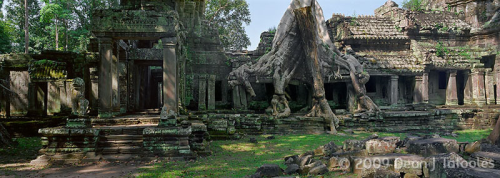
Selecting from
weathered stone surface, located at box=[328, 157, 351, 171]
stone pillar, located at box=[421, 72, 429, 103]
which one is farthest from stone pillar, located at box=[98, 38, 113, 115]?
stone pillar, located at box=[421, 72, 429, 103]

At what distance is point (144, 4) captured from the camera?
1158 centimetres

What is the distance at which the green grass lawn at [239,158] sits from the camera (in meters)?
6.34

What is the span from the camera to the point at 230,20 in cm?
2930

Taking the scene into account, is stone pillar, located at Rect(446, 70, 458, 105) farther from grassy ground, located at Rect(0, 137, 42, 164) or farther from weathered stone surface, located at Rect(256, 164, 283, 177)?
grassy ground, located at Rect(0, 137, 42, 164)

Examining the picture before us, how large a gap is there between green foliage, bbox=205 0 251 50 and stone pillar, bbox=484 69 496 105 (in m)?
18.5

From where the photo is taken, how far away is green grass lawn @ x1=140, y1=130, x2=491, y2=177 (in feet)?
20.8

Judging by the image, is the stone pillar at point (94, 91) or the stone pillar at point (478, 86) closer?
the stone pillar at point (94, 91)

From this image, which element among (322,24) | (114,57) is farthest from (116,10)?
(322,24)

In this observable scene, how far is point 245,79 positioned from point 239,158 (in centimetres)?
577

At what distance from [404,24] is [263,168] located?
15698 mm

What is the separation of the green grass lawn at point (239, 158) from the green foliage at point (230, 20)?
18156 millimetres

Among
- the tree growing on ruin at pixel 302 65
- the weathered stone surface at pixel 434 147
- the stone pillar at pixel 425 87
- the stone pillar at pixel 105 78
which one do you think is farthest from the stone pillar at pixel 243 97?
the stone pillar at pixel 425 87

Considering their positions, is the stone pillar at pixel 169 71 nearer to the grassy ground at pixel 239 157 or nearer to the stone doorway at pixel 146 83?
the grassy ground at pixel 239 157

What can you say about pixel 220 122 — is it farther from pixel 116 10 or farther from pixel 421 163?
pixel 421 163
